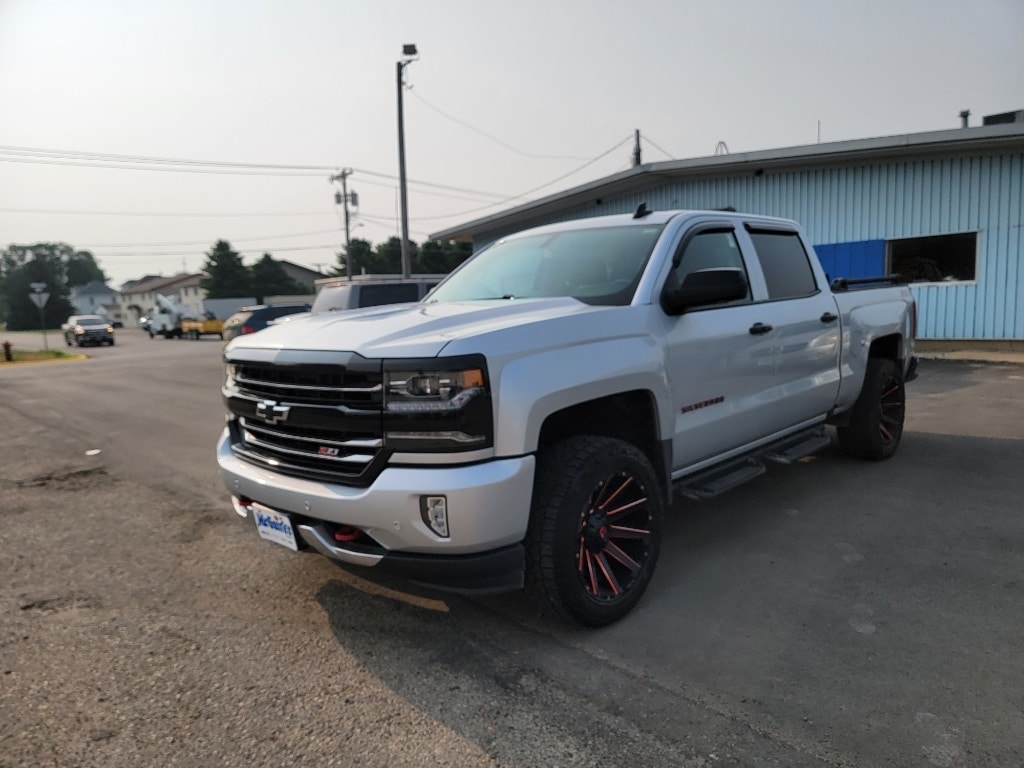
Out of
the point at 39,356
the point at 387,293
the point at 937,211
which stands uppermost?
the point at 937,211

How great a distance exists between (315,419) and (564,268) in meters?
1.81

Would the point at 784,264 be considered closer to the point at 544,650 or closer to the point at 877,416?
the point at 877,416

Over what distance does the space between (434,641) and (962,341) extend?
14.1 meters

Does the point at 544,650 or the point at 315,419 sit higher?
the point at 315,419

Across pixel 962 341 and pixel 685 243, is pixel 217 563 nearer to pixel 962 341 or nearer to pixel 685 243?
pixel 685 243

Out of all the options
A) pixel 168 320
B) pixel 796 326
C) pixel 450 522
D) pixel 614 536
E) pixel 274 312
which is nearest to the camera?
pixel 450 522

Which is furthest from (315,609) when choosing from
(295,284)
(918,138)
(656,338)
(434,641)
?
(295,284)

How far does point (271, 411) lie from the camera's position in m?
3.26

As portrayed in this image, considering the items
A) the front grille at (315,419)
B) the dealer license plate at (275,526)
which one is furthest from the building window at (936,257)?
the dealer license plate at (275,526)

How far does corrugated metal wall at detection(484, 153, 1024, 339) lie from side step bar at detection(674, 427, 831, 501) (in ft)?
34.6

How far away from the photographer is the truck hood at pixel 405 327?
2.90 metres

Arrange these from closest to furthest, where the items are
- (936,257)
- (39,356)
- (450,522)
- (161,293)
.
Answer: (450,522) → (936,257) → (39,356) → (161,293)

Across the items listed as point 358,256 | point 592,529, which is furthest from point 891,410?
point 358,256

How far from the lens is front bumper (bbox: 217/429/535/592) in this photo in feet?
8.95
